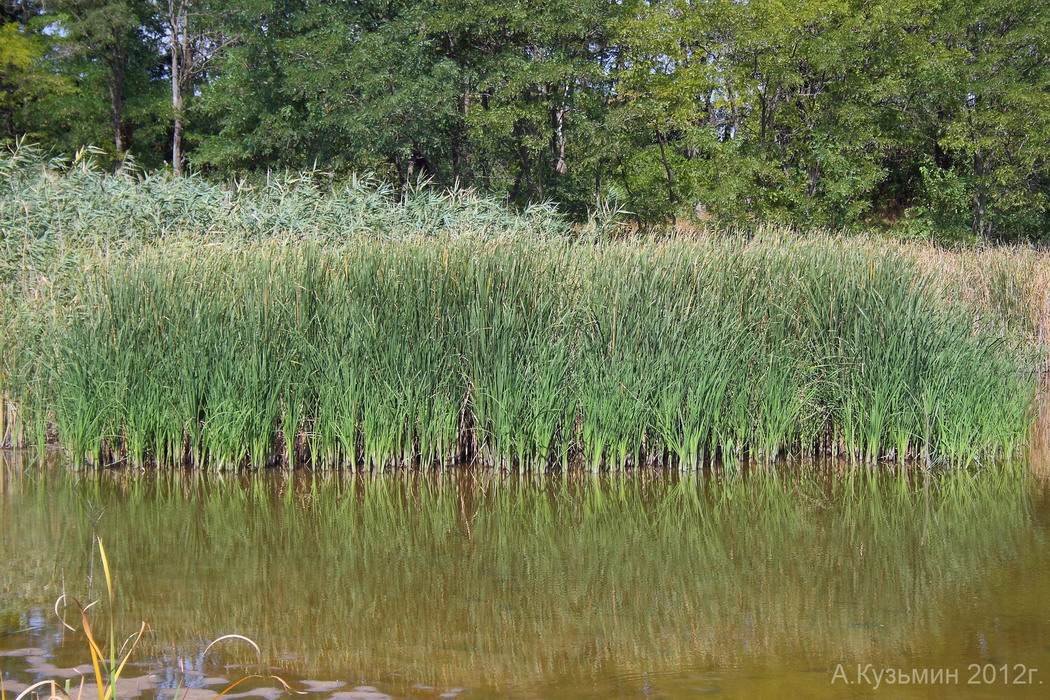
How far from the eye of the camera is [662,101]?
70.8ft

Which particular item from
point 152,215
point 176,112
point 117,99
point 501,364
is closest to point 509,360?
point 501,364

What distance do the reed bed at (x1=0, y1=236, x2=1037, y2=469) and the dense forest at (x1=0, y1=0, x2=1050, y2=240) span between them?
11.4 metres

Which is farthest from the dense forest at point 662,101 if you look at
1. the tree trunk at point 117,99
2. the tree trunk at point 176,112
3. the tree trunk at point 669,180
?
the tree trunk at point 117,99

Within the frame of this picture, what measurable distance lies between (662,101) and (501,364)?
1559cm

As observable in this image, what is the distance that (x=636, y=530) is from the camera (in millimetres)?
5805

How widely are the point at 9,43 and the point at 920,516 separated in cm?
2990

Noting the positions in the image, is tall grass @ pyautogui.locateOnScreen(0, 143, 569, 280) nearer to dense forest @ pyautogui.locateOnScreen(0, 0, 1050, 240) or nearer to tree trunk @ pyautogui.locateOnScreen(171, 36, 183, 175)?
dense forest @ pyautogui.locateOnScreen(0, 0, 1050, 240)

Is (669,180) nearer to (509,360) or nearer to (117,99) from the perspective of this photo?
(509,360)

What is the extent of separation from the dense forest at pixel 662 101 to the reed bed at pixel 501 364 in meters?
11.4

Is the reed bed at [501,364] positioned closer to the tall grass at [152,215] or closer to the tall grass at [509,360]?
the tall grass at [509,360]

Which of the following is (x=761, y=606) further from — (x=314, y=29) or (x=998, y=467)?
(x=314, y=29)

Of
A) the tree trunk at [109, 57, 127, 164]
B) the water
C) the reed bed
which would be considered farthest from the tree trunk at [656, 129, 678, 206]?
the tree trunk at [109, 57, 127, 164]

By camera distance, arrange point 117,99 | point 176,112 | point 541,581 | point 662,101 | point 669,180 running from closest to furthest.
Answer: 1. point 541,581
2. point 662,101
3. point 669,180
4. point 176,112
5. point 117,99

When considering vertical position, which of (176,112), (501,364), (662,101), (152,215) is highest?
(176,112)
